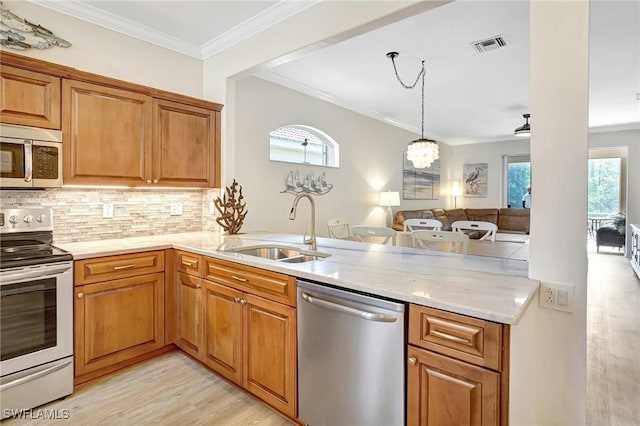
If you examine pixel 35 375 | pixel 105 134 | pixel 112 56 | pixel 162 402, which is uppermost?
pixel 112 56

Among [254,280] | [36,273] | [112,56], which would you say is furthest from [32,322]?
[112,56]

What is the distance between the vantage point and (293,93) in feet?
13.8

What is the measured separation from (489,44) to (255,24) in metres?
2.07

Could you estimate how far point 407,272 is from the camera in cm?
170

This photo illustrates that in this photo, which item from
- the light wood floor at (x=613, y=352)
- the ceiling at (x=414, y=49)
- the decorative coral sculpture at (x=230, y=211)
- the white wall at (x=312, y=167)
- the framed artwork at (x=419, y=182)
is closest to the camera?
the light wood floor at (x=613, y=352)

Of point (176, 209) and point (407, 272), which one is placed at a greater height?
point (176, 209)

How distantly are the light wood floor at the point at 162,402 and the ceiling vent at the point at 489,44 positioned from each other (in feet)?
10.9

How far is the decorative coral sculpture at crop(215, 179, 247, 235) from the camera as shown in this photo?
3.19 meters

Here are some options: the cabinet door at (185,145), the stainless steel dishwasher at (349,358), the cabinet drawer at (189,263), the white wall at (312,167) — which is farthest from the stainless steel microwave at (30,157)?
the stainless steel dishwasher at (349,358)

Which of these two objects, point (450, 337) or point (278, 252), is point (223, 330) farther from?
point (450, 337)

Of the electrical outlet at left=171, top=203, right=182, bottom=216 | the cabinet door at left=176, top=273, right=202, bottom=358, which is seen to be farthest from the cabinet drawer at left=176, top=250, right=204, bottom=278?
the electrical outlet at left=171, top=203, right=182, bottom=216

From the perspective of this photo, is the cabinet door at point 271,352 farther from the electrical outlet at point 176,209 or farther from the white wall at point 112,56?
the white wall at point 112,56

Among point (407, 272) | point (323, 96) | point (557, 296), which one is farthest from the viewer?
point (323, 96)

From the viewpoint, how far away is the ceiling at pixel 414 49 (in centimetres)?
261
